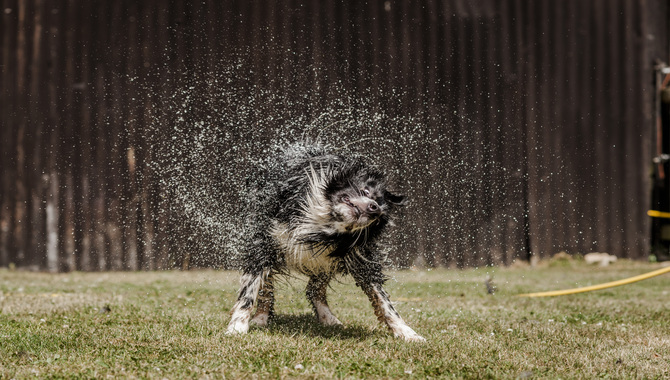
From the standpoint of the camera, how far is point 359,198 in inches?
161

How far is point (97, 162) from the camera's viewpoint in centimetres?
1012

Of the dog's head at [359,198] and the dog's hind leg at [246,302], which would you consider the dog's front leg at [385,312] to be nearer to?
the dog's head at [359,198]

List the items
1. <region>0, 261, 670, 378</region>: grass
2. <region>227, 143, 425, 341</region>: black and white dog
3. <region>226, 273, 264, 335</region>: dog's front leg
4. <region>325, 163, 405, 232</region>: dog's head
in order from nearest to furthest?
<region>0, 261, 670, 378</region>: grass, <region>325, 163, 405, 232</region>: dog's head, <region>227, 143, 425, 341</region>: black and white dog, <region>226, 273, 264, 335</region>: dog's front leg

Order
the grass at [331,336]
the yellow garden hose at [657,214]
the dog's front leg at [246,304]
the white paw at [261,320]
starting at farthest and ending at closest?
the yellow garden hose at [657,214], the white paw at [261,320], the dog's front leg at [246,304], the grass at [331,336]

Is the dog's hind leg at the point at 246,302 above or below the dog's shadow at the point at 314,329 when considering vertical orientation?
above

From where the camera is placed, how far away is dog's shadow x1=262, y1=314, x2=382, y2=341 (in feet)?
15.0

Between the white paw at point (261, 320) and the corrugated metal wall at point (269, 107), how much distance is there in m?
4.58

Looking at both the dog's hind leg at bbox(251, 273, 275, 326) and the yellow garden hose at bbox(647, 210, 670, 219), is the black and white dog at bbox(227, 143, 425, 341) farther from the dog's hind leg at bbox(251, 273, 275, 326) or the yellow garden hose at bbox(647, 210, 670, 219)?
the yellow garden hose at bbox(647, 210, 670, 219)

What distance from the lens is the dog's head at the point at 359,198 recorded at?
4.02 metres

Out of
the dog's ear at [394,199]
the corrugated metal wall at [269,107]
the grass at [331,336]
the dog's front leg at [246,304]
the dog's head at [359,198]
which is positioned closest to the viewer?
the grass at [331,336]

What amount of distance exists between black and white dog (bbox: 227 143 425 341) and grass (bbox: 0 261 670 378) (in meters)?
0.25

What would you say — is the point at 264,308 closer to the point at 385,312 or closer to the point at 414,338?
the point at 385,312

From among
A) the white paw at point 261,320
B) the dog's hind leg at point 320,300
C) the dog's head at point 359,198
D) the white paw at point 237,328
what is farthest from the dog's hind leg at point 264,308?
the dog's head at point 359,198

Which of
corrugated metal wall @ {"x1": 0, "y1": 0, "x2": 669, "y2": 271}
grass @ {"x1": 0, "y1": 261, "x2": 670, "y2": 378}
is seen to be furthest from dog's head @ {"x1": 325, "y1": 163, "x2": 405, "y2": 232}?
corrugated metal wall @ {"x1": 0, "y1": 0, "x2": 669, "y2": 271}
